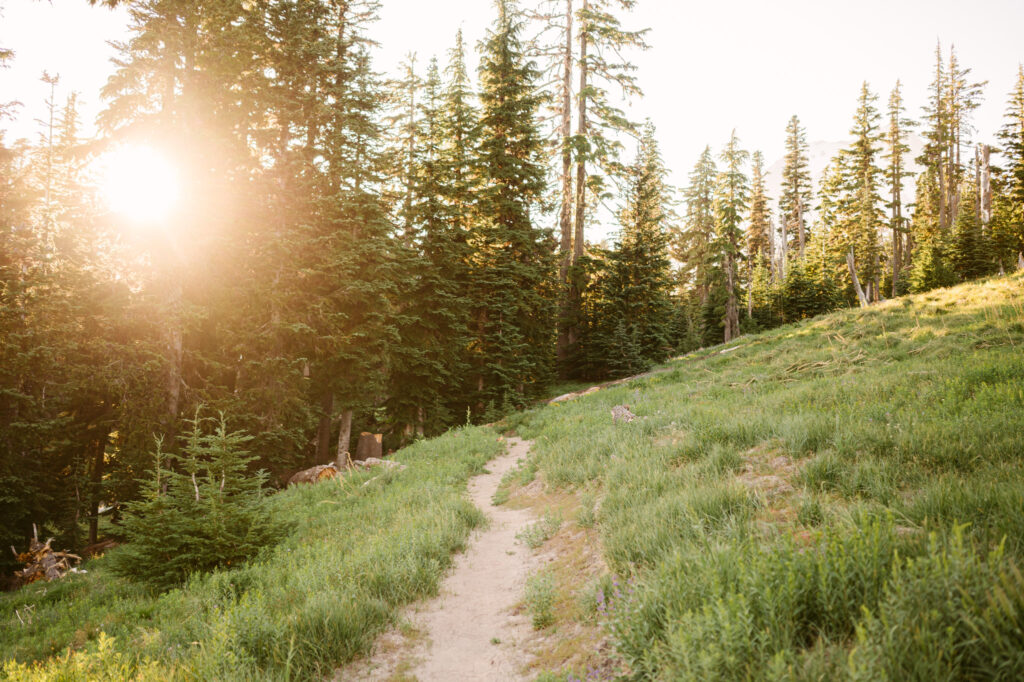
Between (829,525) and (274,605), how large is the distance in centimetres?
563

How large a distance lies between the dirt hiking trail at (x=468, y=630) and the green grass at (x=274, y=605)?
23 centimetres

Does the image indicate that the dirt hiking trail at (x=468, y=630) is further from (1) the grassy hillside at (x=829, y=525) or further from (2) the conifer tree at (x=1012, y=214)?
(2) the conifer tree at (x=1012, y=214)

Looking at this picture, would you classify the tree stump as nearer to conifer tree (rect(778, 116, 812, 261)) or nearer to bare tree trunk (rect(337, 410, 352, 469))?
bare tree trunk (rect(337, 410, 352, 469))

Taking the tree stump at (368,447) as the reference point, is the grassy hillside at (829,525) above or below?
above

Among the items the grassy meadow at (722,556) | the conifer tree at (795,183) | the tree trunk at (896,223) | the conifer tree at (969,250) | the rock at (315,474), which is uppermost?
the conifer tree at (795,183)

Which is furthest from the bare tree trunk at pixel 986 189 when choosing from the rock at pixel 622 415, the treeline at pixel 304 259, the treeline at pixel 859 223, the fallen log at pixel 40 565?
the fallen log at pixel 40 565

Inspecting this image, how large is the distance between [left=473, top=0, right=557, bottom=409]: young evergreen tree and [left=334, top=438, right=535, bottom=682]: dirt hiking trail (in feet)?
49.8

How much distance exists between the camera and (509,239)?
2320cm

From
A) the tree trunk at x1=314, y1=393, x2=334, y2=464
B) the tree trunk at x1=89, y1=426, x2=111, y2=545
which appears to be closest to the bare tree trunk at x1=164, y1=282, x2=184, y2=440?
the tree trunk at x1=89, y1=426, x2=111, y2=545

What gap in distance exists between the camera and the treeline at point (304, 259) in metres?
12.8

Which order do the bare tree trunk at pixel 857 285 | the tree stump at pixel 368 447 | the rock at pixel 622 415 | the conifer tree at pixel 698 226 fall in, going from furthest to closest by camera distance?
the conifer tree at pixel 698 226, the tree stump at pixel 368 447, the bare tree trunk at pixel 857 285, the rock at pixel 622 415

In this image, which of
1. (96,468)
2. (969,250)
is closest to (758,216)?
(969,250)

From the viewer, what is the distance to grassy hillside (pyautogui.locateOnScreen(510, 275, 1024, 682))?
218cm

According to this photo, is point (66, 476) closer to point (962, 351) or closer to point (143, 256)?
point (143, 256)
